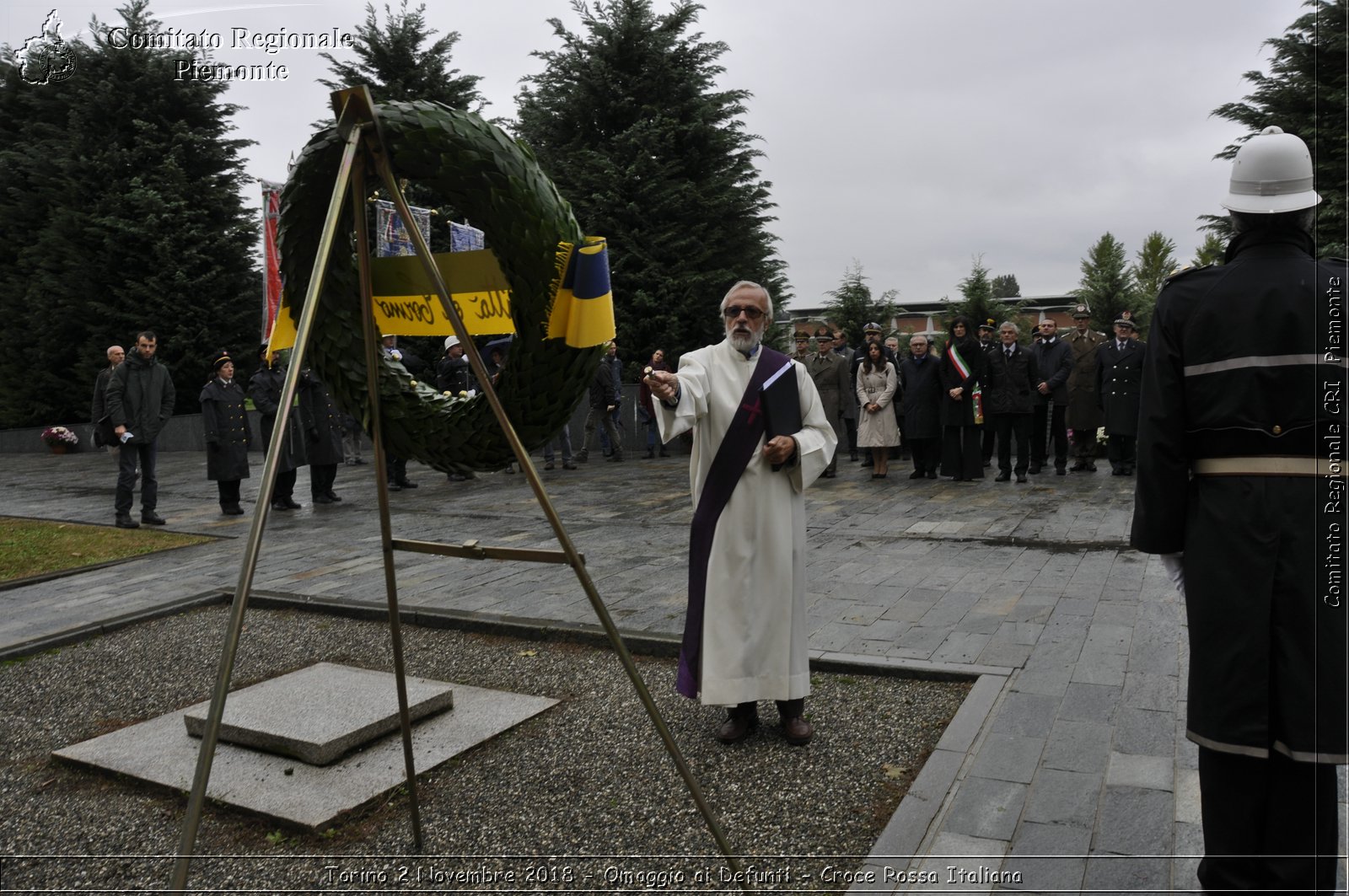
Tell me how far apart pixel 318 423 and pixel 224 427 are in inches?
40.7

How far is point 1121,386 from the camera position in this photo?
39.1 ft

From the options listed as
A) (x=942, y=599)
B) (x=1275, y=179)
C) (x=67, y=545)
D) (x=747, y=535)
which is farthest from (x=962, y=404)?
(x=67, y=545)

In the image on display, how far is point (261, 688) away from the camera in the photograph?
15.7 feet

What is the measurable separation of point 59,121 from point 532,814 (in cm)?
2636

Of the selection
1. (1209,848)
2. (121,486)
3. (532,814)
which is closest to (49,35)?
(532,814)

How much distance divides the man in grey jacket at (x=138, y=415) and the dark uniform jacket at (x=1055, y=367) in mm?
10712

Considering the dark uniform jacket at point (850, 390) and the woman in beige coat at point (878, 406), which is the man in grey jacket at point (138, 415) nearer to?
the woman in beige coat at point (878, 406)

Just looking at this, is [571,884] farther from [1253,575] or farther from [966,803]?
[1253,575]

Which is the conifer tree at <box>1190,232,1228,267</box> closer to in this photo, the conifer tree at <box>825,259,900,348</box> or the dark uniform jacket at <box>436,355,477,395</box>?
the conifer tree at <box>825,259,900,348</box>

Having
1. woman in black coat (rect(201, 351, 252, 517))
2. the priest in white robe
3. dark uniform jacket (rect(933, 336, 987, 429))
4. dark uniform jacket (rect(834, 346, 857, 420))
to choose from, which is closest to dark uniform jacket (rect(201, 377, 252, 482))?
woman in black coat (rect(201, 351, 252, 517))

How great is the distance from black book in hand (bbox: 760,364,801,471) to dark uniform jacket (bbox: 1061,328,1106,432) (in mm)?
10071

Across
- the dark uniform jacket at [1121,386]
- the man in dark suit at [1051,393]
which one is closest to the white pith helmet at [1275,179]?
the dark uniform jacket at [1121,386]

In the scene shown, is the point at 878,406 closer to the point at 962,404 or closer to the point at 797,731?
the point at 962,404

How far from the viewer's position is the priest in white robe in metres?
4.05
